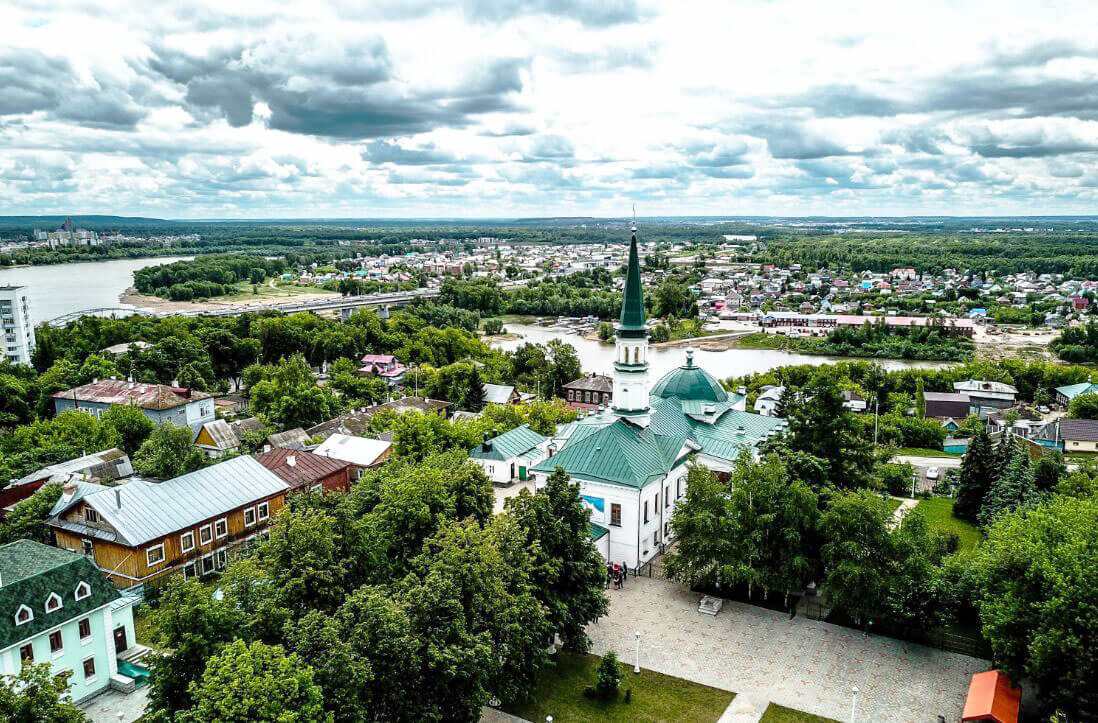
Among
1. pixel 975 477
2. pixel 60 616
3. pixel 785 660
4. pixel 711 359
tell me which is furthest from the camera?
pixel 711 359

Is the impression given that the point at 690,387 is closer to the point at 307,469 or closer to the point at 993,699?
the point at 307,469

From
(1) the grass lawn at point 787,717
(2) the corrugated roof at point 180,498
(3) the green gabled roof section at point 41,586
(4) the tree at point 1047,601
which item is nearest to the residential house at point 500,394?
(2) the corrugated roof at point 180,498

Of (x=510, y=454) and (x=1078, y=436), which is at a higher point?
(x=510, y=454)

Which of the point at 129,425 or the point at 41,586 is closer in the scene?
the point at 41,586

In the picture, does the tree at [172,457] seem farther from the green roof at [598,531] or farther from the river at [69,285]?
the river at [69,285]

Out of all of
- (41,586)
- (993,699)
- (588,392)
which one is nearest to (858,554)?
(993,699)

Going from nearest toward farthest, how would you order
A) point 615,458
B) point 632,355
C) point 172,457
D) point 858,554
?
1. point 858,554
2. point 615,458
3. point 632,355
4. point 172,457
